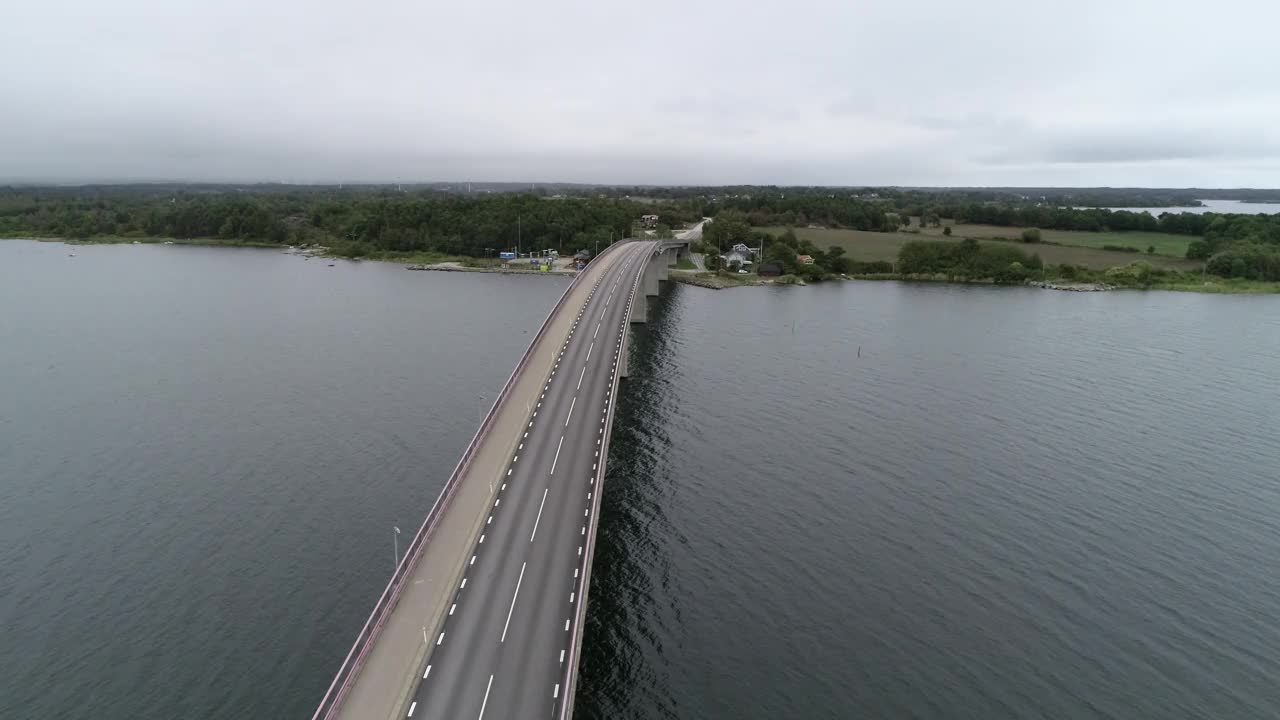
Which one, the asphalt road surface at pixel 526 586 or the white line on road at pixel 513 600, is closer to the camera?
the asphalt road surface at pixel 526 586

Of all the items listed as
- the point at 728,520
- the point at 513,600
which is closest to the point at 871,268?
the point at 728,520

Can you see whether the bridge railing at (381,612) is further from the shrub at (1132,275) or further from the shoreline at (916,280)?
the shrub at (1132,275)

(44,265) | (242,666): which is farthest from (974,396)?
(44,265)

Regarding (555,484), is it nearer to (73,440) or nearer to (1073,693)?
(1073,693)

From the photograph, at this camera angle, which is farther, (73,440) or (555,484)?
(73,440)

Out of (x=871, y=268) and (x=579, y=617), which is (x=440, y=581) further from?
(x=871, y=268)

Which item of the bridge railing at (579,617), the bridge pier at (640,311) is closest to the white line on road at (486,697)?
the bridge railing at (579,617)
